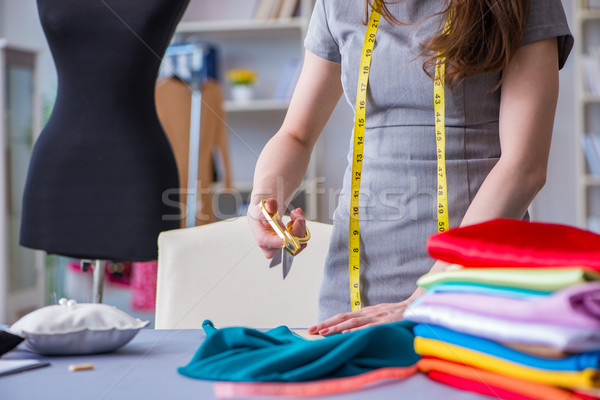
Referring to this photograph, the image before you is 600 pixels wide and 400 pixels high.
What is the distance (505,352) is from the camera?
55 cm

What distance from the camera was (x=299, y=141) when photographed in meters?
1.29

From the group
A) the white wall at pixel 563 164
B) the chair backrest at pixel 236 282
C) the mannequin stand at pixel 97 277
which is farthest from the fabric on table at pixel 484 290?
the white wall at pixel 563 164

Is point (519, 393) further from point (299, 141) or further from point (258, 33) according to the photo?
point (258, 33)

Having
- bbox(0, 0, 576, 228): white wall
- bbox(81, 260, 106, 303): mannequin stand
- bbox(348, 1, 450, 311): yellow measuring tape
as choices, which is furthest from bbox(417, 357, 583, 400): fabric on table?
bbox(0, 0, 576, 228): white wall

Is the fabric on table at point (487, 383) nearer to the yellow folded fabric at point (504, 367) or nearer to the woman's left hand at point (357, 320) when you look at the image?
the yellow folded fabric at point (504, 367)

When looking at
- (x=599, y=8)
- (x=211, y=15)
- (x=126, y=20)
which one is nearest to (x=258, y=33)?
(x=211, y=15)

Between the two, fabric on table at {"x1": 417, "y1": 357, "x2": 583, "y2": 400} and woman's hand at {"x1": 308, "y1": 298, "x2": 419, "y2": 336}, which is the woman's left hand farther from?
fabric on table at {"x1": 417, "y1": 357, "x2": 583, "y2": 400}

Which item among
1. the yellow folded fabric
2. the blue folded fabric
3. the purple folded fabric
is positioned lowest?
Answer: the yellow folded fabric

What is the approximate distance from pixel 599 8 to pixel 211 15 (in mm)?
2279

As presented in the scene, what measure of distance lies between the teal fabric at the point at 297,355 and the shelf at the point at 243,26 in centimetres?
305

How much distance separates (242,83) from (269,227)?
2.78 metres

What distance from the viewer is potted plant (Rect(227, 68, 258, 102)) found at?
363 cm

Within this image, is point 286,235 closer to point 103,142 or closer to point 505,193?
point 505,193

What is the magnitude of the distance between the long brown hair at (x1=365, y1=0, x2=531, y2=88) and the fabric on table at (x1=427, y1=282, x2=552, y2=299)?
0.55m
